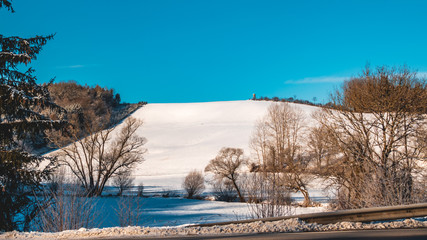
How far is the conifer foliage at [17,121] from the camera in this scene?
996 centimetres

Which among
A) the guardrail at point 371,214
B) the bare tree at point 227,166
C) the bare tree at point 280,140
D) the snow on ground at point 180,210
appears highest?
the bare tree at point 280,140

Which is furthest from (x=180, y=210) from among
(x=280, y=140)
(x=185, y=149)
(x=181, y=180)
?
(x=185, y=149)

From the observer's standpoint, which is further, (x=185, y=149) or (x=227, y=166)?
(x=185, y=149)

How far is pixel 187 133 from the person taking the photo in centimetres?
6631

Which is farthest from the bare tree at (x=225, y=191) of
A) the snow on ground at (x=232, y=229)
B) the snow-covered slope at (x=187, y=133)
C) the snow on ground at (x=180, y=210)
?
the snow on ground at (x=232, y=229)

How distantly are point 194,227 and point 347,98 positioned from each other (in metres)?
13.6

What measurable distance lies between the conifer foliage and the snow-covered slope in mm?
27201

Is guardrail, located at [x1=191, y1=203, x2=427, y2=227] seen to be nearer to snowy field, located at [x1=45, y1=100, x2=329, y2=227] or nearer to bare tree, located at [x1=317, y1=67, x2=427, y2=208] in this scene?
bare tree, located at [x1=317, y1=67, x2=427, y2=208]

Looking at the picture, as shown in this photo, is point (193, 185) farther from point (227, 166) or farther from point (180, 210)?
point (180, 210)

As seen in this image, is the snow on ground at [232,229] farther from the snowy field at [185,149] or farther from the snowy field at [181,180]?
the snowy field at [185,149]

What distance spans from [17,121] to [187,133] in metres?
55.7

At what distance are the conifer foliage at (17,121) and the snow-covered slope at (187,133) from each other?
2720cm

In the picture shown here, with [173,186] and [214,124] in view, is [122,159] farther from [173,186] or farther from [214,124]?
[214,124]

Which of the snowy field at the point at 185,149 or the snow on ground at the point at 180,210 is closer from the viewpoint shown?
the snow on ground at the point at 180,210
